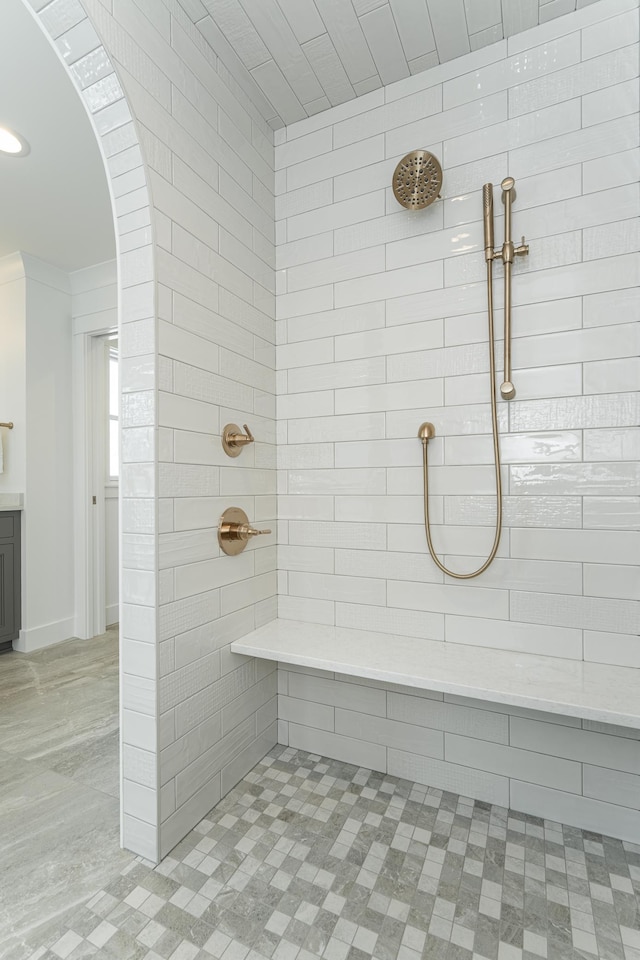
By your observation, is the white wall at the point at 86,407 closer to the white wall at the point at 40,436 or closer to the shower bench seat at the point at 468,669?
the white wall at the point at 40,436

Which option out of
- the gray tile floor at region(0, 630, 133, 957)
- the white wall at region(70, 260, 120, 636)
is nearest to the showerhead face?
the gray tile floor at region(0, 630, 133, 957)

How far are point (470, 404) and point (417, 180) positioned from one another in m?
0.76

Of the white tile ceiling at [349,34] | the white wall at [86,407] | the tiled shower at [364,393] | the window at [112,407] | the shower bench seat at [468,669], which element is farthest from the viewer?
the window at [112,407]

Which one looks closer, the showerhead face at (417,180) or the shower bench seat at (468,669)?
the shower bench seat at (468,669)

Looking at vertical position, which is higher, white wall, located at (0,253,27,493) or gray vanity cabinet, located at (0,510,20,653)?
white wall, located at (0,253,27,493)

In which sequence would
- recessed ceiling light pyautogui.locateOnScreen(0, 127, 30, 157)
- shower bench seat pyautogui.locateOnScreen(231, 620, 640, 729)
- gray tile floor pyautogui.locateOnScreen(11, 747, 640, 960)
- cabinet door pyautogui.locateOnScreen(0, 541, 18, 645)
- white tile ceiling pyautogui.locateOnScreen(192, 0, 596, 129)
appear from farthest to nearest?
cabinet door pyautogui.locateOnScreen(0, 541, 18, 645)
recessed ceiling light pyautogui.locateOnScreen(0, 127, 30, 157)
white tile ceiling pyautogui.locateOnScreen(192, 0, 596, 129)
shower bench seat pyautogui.locateOnScreen(231, 620, 640, 729)
gray tile floor pyautogui.locateOnScreen(11, 747, 640, 960)

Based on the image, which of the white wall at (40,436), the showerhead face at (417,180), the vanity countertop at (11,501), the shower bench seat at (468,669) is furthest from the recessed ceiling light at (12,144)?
the shower bench seat at (468,669)

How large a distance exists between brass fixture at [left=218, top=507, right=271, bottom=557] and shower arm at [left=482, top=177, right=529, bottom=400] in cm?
91

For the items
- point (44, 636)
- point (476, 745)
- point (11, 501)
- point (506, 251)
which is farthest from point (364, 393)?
point (44, 636)

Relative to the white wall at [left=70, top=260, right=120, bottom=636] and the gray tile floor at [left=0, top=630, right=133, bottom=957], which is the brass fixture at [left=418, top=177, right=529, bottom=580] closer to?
the gray tile floor at [left=0, top=630, right=133, bottom=957]

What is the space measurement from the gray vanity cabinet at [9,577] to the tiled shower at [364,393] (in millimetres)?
2122

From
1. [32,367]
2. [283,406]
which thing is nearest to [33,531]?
[32,367]

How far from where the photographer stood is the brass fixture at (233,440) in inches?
63.1

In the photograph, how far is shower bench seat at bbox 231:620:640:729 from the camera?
1.21 m
